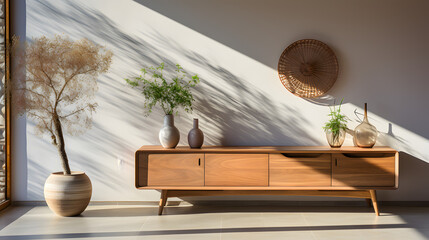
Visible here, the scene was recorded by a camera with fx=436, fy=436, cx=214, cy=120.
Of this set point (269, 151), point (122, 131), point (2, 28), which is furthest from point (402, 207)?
point (2, 28)

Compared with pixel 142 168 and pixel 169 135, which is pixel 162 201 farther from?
pixel 169 135

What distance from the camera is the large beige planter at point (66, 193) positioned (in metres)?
4.19

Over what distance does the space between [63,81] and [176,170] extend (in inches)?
62.1

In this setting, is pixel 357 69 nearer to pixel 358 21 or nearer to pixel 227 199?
pixel 358 21

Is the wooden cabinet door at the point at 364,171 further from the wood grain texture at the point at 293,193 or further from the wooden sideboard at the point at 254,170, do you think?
the wood grain texture at the point at 293,193

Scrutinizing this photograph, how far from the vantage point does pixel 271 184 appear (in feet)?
14.2

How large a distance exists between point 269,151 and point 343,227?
0.98 m

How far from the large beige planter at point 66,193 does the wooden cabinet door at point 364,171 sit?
8.13ft

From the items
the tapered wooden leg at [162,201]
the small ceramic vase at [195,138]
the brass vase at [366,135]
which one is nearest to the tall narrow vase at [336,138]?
the brass vase at [366,135]

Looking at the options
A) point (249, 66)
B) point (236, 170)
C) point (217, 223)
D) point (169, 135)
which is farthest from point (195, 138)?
point (249, 66)

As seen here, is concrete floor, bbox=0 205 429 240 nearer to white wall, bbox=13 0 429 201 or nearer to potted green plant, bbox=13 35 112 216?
potted green plant, bbox=13 35 112 216

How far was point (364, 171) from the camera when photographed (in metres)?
4.29

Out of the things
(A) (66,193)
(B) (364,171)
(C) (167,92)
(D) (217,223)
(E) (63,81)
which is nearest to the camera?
(D) (217,223)

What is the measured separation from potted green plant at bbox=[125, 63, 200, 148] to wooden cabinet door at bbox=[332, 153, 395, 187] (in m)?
1.62
